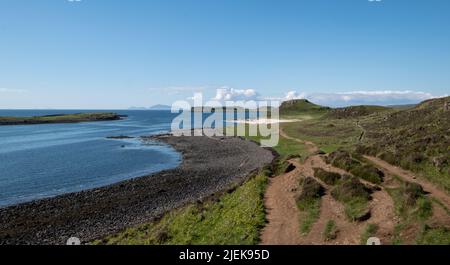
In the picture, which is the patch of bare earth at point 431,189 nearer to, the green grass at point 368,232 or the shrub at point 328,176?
the green grass at point 368,232

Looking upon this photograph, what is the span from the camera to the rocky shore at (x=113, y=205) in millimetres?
33094

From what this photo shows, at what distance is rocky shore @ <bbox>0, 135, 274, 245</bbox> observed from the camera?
33094 mm

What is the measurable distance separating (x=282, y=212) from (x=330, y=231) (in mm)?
5345

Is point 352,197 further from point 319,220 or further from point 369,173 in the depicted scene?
point 369,173

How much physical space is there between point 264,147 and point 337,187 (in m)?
→ 57.7

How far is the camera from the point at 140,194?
4638 centimetres

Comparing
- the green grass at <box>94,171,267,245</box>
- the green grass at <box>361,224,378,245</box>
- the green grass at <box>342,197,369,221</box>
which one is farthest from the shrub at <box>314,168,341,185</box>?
the green grass at <box>361,224,378,245</box>

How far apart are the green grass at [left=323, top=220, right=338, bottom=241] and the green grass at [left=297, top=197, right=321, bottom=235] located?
103 cm

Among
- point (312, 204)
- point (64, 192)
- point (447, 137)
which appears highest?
point (447, 137)

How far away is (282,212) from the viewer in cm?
2584
